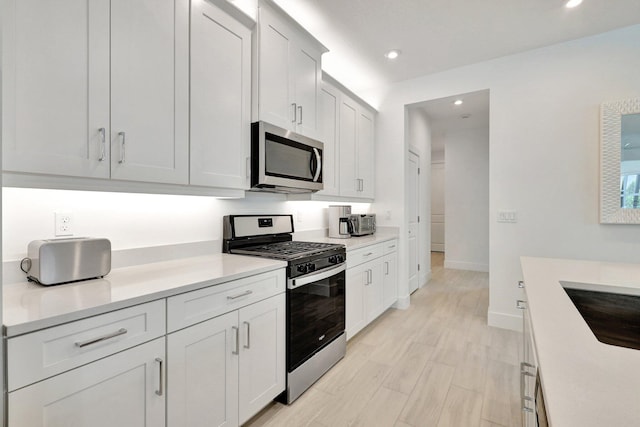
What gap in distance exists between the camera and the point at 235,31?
1876mm

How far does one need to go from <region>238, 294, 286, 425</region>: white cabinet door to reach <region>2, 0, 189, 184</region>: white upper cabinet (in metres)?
0.83

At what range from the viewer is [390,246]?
11.5ft

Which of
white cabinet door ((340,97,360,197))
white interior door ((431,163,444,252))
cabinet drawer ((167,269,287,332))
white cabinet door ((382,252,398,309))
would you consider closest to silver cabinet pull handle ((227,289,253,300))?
cabinet drawer ((167,269,287,332))

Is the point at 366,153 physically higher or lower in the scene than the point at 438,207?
higher

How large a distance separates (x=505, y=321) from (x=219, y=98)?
3.41 metres

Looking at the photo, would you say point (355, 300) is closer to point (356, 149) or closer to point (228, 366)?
point (228, 366)

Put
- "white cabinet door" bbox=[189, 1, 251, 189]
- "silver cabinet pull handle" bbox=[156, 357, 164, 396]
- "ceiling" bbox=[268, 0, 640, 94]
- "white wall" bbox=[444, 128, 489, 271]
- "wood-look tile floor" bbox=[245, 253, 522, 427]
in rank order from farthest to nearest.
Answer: "white wall" bbox=[444, 128, 489, 271] < "ceiling" bbox=[268, 0, 640, 94] < "wood-look tile floor" bbox=[245, 253, 522, 427] < "white cabinet door" bbox=[189, 1, 251, 189] < "silver cabinet pull handle" bbox=[156, 357, 164, 396]

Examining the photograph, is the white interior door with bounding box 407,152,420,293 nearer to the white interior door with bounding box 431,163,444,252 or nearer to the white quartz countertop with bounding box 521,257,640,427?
the white quartz countertop with bounding box 521,257,640,427

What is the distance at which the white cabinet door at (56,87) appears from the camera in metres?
1.05

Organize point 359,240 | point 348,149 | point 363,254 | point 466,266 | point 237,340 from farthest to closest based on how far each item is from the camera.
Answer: point 466,266 → point 348,149 → point 359,240 → point 363,254 → point 237,340

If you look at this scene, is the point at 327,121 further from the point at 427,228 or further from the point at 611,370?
the point at 427,228

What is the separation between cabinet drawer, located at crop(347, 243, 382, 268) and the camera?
2623 mm

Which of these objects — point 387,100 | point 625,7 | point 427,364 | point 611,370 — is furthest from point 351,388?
point 625,7

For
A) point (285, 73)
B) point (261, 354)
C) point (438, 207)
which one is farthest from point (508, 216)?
point (438, 207)
